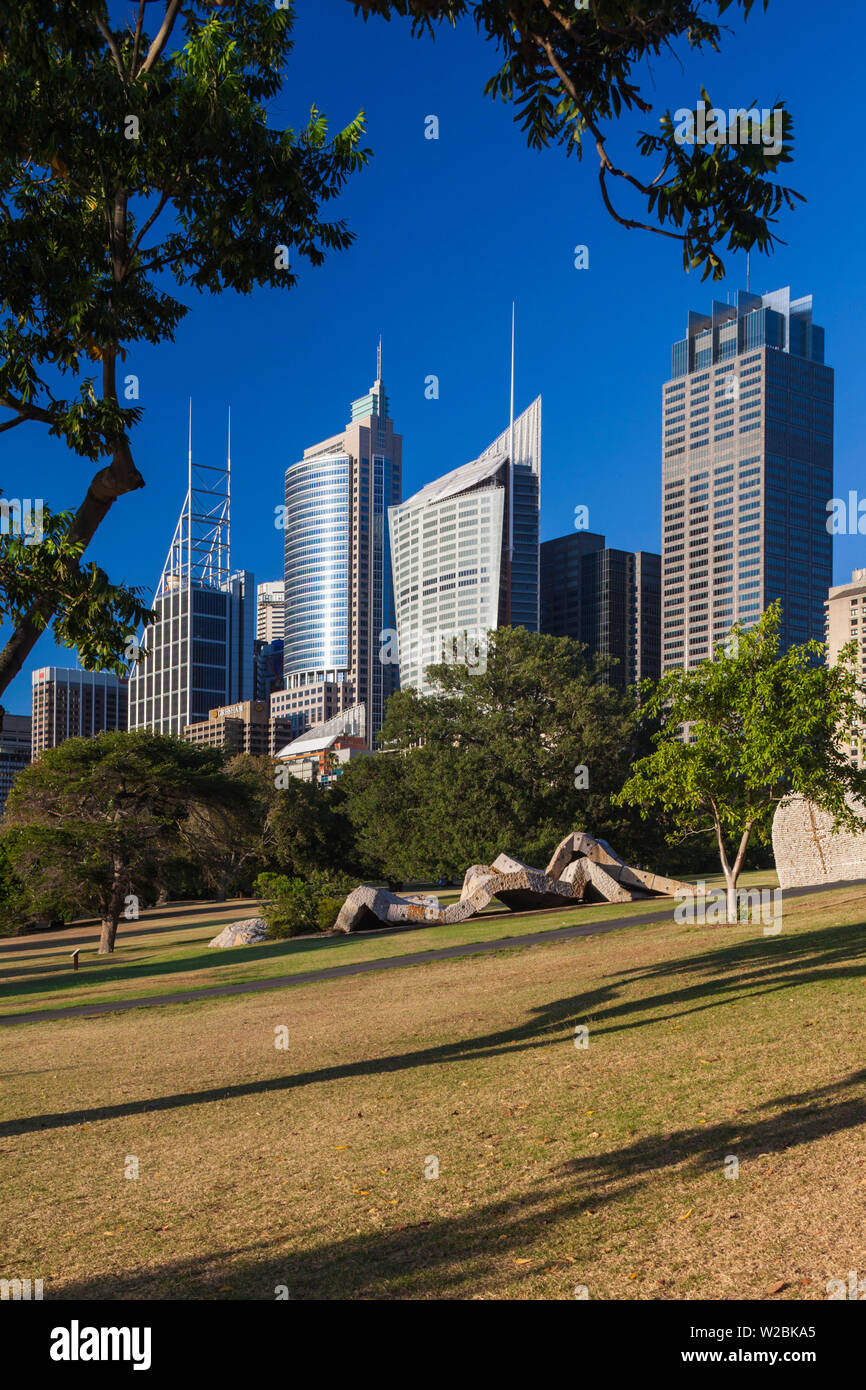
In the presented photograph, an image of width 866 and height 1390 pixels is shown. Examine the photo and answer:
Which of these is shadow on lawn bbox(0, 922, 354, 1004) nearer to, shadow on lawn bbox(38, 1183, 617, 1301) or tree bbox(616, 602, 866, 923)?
tree bbox(616, 602, 866, 923)

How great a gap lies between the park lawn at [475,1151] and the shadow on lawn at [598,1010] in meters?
0.07

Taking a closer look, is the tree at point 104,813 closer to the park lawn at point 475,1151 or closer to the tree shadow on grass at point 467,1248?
the park lawn at point 475,1151

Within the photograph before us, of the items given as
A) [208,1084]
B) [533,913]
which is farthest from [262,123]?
[533,913]

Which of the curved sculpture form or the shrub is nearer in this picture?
the curved sculpture form

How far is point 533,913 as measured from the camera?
35.2m

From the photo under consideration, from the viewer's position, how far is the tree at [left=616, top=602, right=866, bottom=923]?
21.3m

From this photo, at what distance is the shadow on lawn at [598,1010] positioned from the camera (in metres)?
11.8

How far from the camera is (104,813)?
4172 cm

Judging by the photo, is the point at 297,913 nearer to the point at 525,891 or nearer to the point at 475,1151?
the point at 525,891

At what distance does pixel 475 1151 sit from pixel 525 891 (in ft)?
88.3

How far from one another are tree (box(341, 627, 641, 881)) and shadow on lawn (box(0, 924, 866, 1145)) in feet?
107

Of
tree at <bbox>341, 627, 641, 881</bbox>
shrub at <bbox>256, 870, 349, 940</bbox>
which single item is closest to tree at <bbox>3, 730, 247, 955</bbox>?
shrub at <bbox>256, 870, 349, 940</bbox>

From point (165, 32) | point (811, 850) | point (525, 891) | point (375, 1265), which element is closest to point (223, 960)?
point (525, 891)
